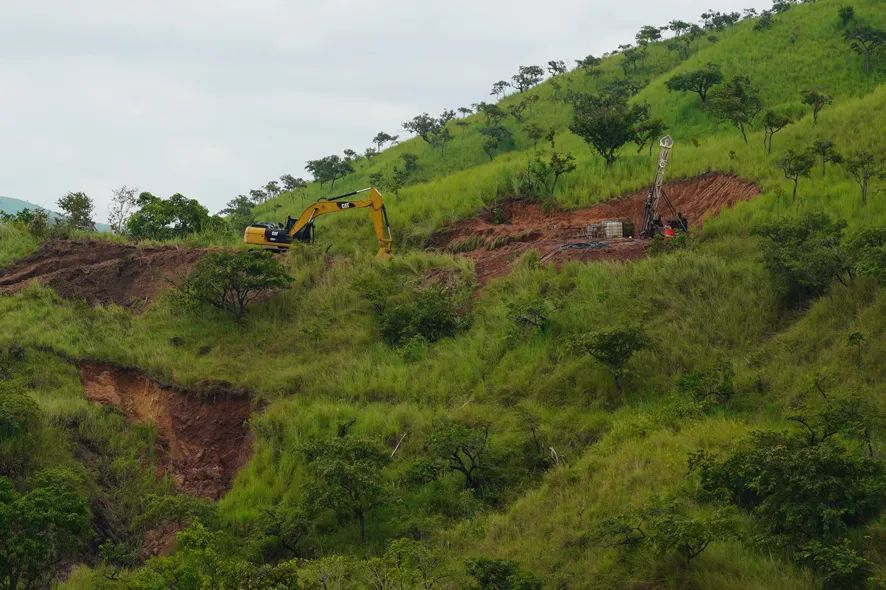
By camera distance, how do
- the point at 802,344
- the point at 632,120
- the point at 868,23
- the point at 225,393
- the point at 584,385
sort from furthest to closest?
the point at 868,23 → the point at 632,120 → the point at 225,393 → the point at 584,385 → the point at 802,344

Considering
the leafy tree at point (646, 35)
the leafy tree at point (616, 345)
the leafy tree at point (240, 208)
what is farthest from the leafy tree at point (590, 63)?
the leafy tree at point (616, 345)

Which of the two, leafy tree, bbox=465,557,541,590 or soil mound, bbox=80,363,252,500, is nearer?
leafy tree, bbox=465,557,541,590

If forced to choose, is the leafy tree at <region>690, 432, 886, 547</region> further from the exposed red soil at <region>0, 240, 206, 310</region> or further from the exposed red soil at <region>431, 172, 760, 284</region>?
the exposed red soil at <region>0, 240, 206, 310</region>

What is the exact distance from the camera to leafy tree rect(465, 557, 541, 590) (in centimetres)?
978

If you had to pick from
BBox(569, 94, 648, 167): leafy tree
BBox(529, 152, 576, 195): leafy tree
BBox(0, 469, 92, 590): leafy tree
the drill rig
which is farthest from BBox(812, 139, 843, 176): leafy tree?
BBox(0, 469, 92, 590): leafy tree

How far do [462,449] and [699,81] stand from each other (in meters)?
24.2

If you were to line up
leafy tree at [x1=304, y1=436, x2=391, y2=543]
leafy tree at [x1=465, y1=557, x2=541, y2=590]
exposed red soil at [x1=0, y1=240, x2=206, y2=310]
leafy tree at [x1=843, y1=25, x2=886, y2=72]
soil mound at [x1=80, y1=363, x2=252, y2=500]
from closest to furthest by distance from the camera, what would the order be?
leafy tree at [x1=465, y1=557, x2=541, y2=590], leafy tree at [x1=304, y1=436, x2=391, y2=543], soil mound at [x1=80, y1=363, x2=252, y2=500], exposed red soil at [x1=0, y1=240, x2=206, y2=310], leafy tree at [x1=843, y1=25, x2=886, y2=72]

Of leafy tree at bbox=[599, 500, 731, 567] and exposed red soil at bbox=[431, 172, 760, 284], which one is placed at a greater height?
exposed red soil at bbox=[431, 172, 760, 284]

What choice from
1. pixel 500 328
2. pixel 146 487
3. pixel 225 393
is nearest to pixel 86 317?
pixel 225 393

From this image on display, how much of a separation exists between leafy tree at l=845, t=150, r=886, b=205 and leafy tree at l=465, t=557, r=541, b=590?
12320mm

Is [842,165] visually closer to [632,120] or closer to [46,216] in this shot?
[632,120]

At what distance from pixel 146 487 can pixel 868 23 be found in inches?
1258

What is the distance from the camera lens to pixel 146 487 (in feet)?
50.5

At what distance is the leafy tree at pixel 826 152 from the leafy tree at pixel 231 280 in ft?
41.7
